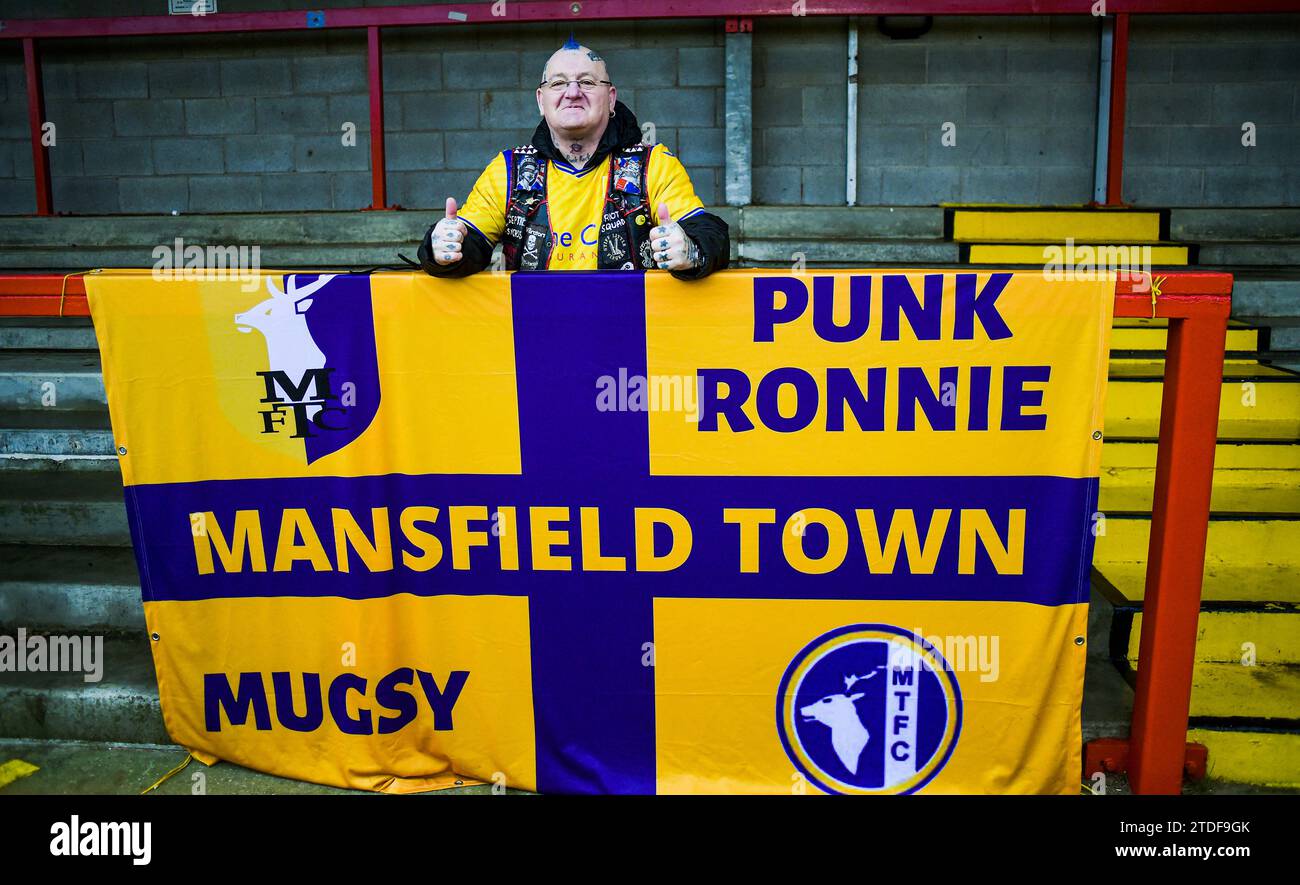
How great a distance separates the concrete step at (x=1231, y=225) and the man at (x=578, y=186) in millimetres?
4516

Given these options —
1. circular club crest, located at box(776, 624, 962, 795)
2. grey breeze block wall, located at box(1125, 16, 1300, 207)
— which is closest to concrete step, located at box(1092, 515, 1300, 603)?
circular club crest, located at box(776, 624, 962, 795)

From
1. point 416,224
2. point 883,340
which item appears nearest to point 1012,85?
point 416,224

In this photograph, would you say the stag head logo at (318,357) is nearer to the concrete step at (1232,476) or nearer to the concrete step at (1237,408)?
the concrete step at (1232,476)

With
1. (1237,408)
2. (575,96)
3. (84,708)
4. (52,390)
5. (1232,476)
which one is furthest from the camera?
(52,390)

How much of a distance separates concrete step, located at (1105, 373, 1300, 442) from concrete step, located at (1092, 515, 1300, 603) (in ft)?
2.08

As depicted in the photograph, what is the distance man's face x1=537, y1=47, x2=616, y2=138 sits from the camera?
230 cm

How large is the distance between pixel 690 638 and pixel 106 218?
5767 millimetres

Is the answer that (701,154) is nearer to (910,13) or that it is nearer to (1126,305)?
(910,13)

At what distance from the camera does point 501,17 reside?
6.01 metres

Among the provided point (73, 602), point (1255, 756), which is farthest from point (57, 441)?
point (1255, 756)

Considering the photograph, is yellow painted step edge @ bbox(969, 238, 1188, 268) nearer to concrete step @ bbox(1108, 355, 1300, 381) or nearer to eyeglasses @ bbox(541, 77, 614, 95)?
concrete step @ bbox(1108, 355, 1300, 381)

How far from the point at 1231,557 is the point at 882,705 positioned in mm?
1524

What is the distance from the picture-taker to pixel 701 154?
21.2ft

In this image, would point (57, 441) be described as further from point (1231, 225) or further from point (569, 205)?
point (1231, 225)
